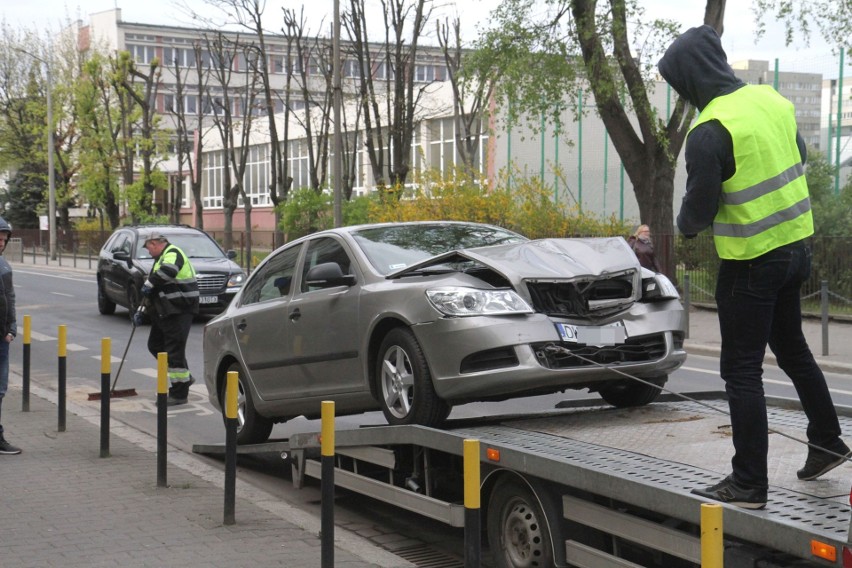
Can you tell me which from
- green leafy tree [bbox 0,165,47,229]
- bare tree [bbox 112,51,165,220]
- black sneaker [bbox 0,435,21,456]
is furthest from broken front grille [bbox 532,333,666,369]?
green leafy tree [bbox 0,165,47,229]

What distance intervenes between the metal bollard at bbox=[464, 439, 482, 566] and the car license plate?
2044mm

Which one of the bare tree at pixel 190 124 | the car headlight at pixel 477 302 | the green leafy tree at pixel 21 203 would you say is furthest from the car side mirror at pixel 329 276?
the green leafy tree at pixel 21 203

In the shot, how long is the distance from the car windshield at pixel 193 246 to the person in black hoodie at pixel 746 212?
1842cm

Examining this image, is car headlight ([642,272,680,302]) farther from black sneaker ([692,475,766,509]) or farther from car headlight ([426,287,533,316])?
black sneaker ([692,475,766,509])

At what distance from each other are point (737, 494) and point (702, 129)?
1.42 meters

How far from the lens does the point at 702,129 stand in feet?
15.0

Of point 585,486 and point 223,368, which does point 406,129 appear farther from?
point 585,486

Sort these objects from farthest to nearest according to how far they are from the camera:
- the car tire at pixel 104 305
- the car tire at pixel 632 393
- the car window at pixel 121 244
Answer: the car tire at pixel 104 305, the car window at pixel 121 244, the car tire at pixel 632 393

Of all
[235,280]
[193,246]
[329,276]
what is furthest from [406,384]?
[193,246]

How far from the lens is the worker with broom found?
12281 millimetres

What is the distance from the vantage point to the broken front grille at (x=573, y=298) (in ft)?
21.5

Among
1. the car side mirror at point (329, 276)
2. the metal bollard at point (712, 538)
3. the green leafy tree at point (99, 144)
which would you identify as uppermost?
the green leafy tree at point (99, 144)

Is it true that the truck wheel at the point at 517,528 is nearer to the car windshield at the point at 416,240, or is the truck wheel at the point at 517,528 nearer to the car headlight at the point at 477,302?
the car headlight at the point at 477,302

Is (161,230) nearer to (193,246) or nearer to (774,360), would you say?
(193,246)
